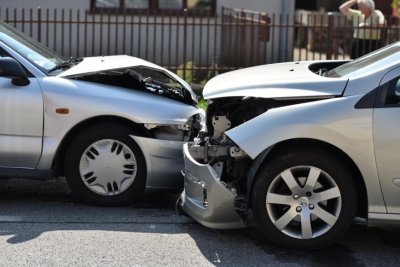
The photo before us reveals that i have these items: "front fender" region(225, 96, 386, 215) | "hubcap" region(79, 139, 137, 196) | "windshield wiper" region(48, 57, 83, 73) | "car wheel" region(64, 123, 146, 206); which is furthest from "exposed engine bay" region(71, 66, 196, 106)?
"front fender" region(225, 96, 386, 215)

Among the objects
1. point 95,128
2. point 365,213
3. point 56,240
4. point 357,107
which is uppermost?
point 357,107

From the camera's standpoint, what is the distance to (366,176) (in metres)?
4.87

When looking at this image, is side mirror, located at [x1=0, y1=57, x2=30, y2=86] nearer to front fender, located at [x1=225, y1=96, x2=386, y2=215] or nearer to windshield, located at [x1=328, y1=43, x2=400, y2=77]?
front fender, located at [x1=225, y1=96, x2=386, y2=215]

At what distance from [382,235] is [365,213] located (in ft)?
2.15

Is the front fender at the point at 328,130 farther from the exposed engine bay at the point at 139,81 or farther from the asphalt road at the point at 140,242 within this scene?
the exposed engine bay at the point at 139,81

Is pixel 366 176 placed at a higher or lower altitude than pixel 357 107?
lower

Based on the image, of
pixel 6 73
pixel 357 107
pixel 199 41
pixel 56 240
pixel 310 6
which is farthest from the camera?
pixel 310 6

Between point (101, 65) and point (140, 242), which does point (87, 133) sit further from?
point (140, 242)

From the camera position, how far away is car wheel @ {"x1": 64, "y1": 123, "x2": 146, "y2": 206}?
19.4 ft

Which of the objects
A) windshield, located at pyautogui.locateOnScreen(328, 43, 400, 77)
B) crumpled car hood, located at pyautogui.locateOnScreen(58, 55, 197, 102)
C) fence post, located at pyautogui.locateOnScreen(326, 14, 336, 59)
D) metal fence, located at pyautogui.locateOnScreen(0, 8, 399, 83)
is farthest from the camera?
metal fence, located at pyautogui.locateOnScreen(0, 8, 399, 83)

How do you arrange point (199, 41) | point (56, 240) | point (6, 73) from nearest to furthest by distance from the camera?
point (56, 240)
point (6, 73)
point (199, 41)

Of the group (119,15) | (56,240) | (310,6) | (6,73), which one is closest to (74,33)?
(119,15)

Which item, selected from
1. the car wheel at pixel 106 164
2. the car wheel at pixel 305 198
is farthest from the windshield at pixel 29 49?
the car wheel at pixel 305 198

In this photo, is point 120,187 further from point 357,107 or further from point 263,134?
point 357,107
